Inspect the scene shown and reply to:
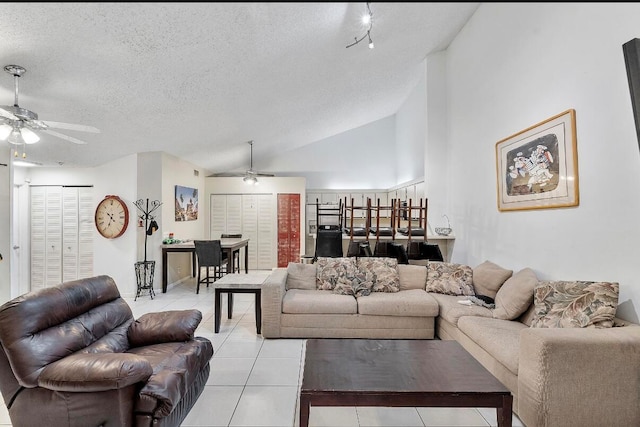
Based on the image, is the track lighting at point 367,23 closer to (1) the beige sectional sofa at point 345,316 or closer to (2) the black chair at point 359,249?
(2) the black chair at point 359,249

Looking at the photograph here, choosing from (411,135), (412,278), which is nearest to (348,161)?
(411,135)

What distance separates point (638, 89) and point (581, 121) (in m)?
0.64

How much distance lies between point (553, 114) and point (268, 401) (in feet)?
11.0

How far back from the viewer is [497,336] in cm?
252

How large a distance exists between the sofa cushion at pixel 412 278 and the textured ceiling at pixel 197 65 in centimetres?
277

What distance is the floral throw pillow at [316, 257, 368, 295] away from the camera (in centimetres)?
378

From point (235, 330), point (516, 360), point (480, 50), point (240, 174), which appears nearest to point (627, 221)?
point (516, 360)

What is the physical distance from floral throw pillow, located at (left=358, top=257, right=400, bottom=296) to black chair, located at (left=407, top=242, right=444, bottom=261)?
0.61m

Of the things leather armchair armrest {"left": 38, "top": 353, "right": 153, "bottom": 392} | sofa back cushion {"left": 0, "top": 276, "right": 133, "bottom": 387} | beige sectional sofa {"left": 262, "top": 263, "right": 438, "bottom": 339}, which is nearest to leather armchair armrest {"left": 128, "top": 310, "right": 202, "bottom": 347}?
sofa back cushion {"left": 0, "top": 276, "right": 133, "bottom": 387}

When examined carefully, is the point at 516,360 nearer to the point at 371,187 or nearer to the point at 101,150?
the point at 101,150

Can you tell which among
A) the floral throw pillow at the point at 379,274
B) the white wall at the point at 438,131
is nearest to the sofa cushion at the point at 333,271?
the floral throw pillow at the point at 379,274

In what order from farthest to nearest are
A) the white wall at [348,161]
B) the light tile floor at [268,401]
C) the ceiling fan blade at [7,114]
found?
the white wall at [348,161]
the ceiling fan blade at [7,114]
the light tile floor at [268,401]

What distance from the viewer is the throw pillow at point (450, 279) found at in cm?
369

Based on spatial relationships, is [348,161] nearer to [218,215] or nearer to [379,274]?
[218,215]
